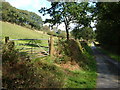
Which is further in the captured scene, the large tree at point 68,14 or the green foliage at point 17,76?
the large tree at point 68,14

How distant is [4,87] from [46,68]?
3.34 meters

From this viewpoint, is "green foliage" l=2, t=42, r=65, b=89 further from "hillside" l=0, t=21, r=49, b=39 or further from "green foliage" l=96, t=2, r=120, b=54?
"green foliage" l=96, t=2, r=120, b=54

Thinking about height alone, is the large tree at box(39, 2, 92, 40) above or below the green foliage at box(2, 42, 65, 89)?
above

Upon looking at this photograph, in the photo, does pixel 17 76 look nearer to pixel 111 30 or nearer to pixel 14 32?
pixel 111 30

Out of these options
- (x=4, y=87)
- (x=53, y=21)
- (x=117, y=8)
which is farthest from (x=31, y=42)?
(x=53, y=21)

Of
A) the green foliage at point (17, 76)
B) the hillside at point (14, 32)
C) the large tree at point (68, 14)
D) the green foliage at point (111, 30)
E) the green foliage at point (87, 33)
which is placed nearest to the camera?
the green foliage at point (111, 30)

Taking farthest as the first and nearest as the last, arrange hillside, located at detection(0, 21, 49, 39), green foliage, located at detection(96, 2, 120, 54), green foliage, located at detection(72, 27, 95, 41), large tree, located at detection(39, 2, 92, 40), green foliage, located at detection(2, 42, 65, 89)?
large tree, located at detection(39, 2, 92, 40)
hillside, located at detection(0, 21, 49, 39)
green foliage, located at detection(2, 42, 65, 89)
green foliage, located at detection(72, 27, 95, 41)
green foliage, located at detection(96, 2, 120, 54)

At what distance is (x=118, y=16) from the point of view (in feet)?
4.46

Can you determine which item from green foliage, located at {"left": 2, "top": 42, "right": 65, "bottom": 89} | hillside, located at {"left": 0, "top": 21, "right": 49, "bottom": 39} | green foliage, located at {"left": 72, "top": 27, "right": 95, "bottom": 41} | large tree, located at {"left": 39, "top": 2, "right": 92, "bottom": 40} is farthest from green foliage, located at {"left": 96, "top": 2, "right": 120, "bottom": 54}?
large tree, located at {"left": 39, "top": 2, "right": 92, "bottom": 40}

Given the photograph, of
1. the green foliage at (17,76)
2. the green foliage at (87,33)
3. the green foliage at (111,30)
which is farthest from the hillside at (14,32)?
the green foliage at (111,30)

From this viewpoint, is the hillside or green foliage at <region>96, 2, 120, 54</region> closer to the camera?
green foliage at <region>96, 2, 120, 54</region>

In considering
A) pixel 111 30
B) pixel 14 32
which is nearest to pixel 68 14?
pixel 14 32

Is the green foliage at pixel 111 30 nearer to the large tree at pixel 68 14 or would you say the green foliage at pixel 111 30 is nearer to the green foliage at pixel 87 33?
the green foliage at pixel 87 33

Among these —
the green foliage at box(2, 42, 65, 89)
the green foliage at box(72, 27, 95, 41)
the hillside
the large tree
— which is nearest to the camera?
the green foliage at box(72, 27, 95, 41)
